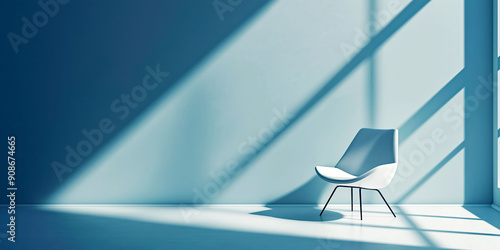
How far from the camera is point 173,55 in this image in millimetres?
4508

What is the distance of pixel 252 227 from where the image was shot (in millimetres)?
3609

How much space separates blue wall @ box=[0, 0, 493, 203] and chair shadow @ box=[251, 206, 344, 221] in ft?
0.58

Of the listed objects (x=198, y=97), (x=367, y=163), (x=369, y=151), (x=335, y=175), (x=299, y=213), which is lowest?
(x=299, y=213)

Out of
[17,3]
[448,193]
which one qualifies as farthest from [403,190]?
[17,3]

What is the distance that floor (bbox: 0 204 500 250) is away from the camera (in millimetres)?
3123

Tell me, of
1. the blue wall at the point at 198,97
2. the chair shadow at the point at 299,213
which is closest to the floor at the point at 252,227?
the chair shadow at the point at 299,213

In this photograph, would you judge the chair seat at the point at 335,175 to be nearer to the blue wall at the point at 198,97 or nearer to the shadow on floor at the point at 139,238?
the blue wall at the point at 198,97

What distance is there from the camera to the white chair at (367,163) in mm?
3736

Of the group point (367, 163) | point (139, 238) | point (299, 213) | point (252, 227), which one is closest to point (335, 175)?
point (367, 163)

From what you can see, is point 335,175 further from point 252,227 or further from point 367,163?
point 252,227

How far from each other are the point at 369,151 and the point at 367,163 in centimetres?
11

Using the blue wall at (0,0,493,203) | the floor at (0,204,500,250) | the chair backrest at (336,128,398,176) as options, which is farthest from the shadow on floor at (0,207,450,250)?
the chair backrest at (336,128,398,176)

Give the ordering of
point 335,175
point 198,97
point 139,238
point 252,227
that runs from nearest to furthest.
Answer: point 139,238
point 252,227
point 335,175
point 198,97

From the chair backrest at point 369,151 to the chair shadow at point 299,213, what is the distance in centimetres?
42
